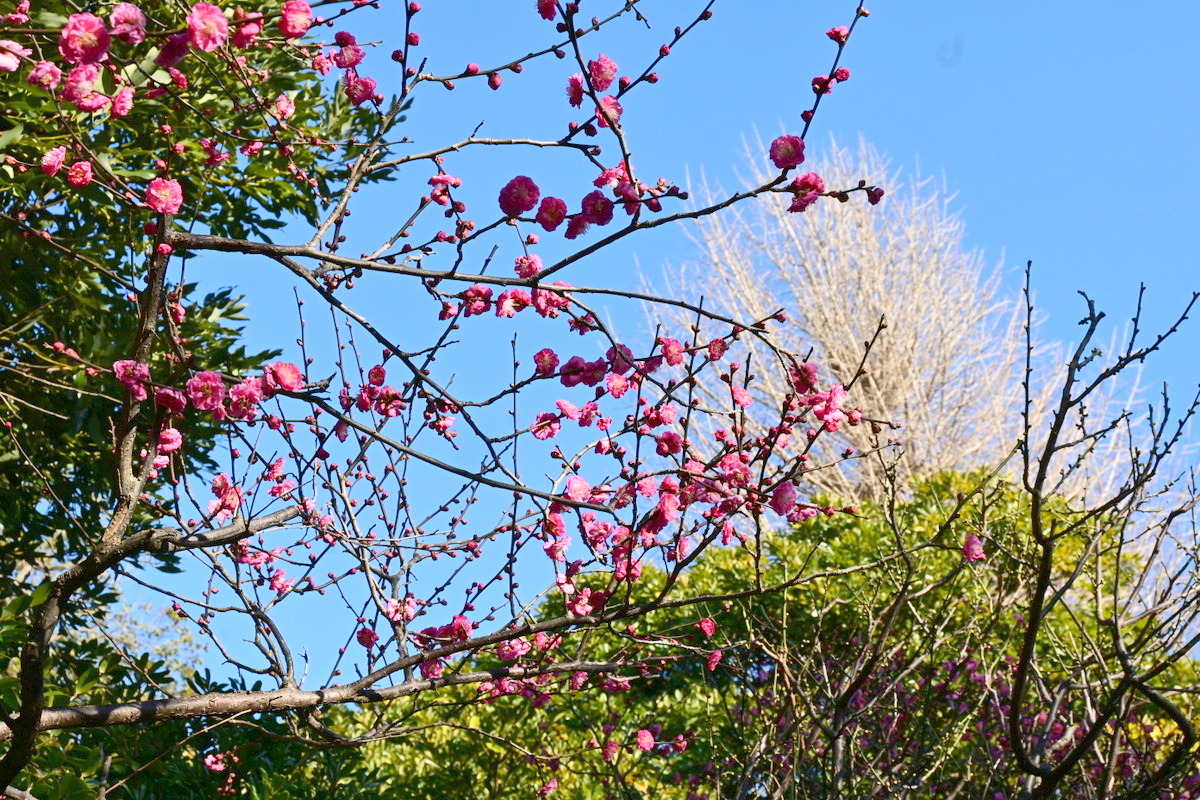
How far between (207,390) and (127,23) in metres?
0.83

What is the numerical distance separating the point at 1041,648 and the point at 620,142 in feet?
16.6

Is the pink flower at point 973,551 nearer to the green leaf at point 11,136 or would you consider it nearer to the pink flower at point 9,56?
the pink flower at point 9,56

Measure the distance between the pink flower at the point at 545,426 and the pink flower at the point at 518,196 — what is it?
793 mm

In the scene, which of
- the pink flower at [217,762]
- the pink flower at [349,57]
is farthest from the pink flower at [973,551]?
the pink flower at [217,762]

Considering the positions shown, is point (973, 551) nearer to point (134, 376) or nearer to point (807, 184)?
point (807, 184)

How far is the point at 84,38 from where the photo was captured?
2.17 metres

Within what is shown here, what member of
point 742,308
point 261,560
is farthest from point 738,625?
point 742,308

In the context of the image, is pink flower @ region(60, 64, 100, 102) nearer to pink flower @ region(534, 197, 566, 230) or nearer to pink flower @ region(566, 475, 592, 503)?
pink flower @ region(534, 197, 566, 230)

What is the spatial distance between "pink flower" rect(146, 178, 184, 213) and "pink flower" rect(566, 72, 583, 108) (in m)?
0.97

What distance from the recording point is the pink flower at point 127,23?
6.81 ft

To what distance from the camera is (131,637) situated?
13797 millimetres

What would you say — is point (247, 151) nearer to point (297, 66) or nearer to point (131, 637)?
point (297, 66)

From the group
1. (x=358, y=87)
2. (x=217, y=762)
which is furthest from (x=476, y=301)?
(x=217, y=762)

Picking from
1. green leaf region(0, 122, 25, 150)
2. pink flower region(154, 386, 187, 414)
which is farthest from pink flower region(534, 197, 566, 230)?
green leaf region(0, 122, 25, 150)
